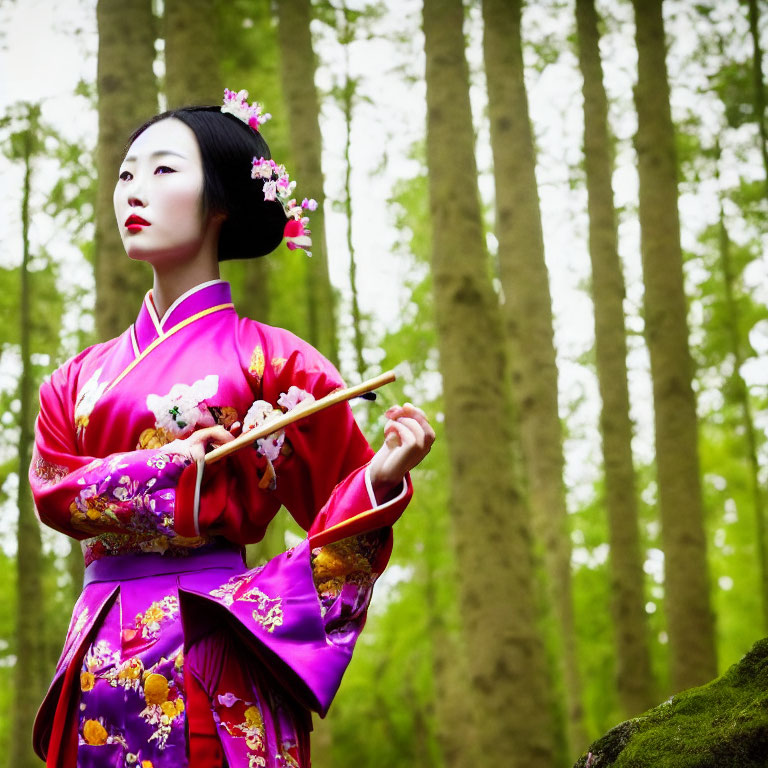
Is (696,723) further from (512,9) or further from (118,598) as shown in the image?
(512,9)

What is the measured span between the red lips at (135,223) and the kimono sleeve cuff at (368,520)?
3.02ft

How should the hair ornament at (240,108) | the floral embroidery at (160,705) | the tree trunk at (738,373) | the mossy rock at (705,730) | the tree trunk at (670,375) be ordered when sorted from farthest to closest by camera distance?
the tree trunk at (738,373), the tree trunk at (670,375), the hair ornament at (240,108), the floral embroidery at (160,705), the mossy rock at (705,730)

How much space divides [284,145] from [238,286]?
250 centimetres

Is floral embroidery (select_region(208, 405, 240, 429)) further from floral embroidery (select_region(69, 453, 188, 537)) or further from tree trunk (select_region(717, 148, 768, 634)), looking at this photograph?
tree trunk (select_region(717, 148, 768, 634))

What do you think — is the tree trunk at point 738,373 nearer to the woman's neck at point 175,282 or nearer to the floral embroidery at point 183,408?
the woman's neck at point 175,282

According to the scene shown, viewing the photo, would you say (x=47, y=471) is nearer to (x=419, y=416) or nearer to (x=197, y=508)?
(x=197, y=508)

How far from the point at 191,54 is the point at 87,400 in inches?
130

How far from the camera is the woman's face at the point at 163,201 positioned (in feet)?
9.46

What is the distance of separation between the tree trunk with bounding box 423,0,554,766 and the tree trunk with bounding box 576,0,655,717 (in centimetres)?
365

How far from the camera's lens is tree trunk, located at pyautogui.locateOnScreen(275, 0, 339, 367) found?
25.1 ft

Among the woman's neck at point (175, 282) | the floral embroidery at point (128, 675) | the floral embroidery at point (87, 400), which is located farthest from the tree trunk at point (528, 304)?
the floral embroidery at point (128, 675)

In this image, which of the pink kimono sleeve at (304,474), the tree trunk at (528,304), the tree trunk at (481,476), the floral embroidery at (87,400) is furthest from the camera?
the tree trunk at (528,304)

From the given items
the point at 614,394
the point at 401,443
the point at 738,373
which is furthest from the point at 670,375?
the point at 401,443

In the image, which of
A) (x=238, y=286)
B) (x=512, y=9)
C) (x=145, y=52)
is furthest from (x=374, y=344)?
(x=145, y=52)
